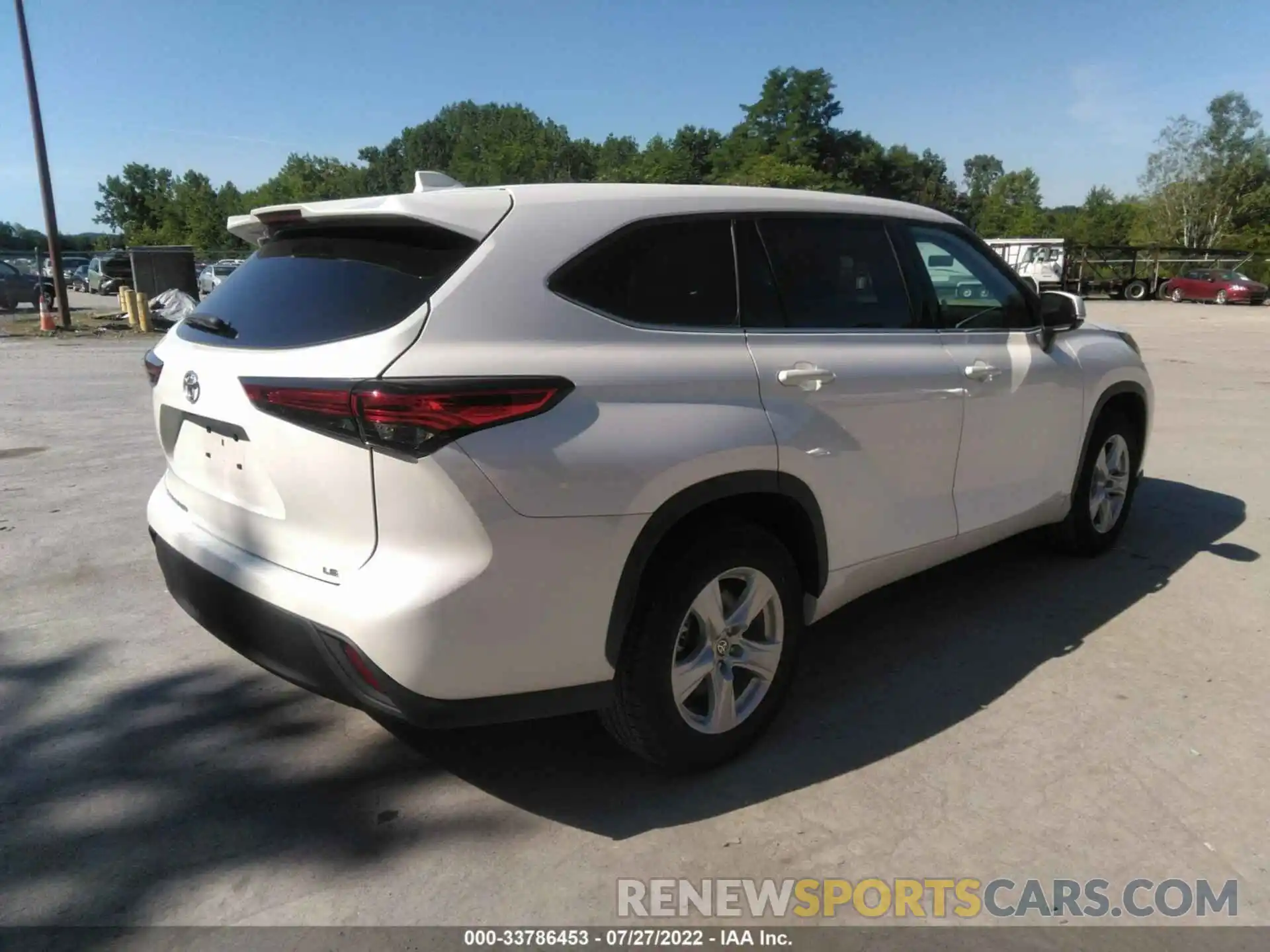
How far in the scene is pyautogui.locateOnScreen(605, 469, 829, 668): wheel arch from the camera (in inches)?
98.1

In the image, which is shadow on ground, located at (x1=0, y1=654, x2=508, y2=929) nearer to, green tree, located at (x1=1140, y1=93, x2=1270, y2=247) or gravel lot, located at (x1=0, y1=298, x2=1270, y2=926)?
gravel lot, located at (x1=0, y1=298, x2=1270, y2=926)

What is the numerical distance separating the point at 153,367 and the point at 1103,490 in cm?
451

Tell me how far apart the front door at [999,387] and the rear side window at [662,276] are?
1175mm

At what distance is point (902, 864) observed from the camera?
98.2 inches

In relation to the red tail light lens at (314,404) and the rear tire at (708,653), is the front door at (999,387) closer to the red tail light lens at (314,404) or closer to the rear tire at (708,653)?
the rear tire at (708,653)

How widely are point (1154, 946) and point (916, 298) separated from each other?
2.31m

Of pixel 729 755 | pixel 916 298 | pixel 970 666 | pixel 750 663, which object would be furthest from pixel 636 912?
pixel 916 298

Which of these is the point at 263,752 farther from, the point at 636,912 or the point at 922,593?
the point at 922,593

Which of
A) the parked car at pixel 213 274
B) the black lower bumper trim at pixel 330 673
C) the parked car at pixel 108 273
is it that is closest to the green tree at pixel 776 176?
the parked car at pixel 213 274

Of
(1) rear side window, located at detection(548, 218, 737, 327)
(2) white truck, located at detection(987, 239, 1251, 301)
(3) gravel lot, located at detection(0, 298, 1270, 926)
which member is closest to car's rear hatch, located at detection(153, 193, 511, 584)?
(1) rear side window, located at detection(548, 218, 737, 327)

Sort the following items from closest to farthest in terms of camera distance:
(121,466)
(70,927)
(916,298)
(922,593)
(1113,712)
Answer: (70,927)
(1113,712)
(916,298)
(922,593)
(121,466)

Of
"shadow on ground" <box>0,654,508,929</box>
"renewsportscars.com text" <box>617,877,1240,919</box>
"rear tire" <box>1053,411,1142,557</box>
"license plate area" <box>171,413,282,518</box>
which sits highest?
"license plate area" <box>171,413,282,518</box>

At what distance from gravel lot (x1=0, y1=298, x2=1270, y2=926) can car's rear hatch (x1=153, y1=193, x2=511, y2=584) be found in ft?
2.67

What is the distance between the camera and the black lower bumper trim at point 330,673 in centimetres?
229
